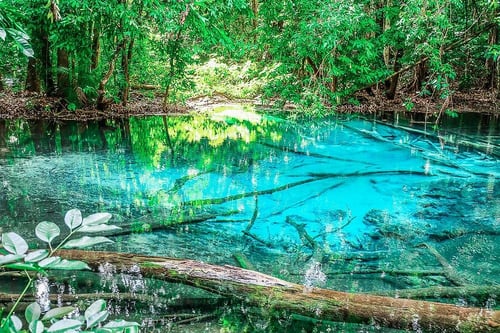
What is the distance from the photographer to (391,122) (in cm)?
780

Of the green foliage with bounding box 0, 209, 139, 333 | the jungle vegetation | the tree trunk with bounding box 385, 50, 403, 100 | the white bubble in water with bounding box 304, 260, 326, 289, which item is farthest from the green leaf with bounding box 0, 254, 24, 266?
the tree trunk with bounding box 385, 50, 403, 100

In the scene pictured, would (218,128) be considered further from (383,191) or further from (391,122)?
(383,191)

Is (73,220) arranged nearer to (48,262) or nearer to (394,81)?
(48,262)

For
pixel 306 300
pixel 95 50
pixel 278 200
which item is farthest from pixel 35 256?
pixel 95 50

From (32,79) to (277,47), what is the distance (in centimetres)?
479

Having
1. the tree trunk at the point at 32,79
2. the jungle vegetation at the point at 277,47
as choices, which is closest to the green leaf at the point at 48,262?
the jungle vegetation at the point at 277,47

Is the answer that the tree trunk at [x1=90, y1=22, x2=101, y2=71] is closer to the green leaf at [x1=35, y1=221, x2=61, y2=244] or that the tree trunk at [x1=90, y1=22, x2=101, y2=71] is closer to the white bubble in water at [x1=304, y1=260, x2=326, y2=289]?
the white bubble in water at [x1=304, y1=260, x2=326, y2=289]

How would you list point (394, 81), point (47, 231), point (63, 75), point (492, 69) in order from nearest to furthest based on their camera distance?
1. point (47, 231)
2. point (63, 75)
3. point (394, 81)
4. point (492, 69)

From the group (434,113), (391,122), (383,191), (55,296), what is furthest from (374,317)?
(434,113)

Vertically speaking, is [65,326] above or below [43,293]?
above

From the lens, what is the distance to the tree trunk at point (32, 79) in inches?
315

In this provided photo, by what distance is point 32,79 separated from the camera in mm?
8094

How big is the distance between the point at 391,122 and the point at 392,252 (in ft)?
18.4

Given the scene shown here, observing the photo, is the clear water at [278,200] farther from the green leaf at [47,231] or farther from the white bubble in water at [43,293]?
the green leaf at [47,231]
